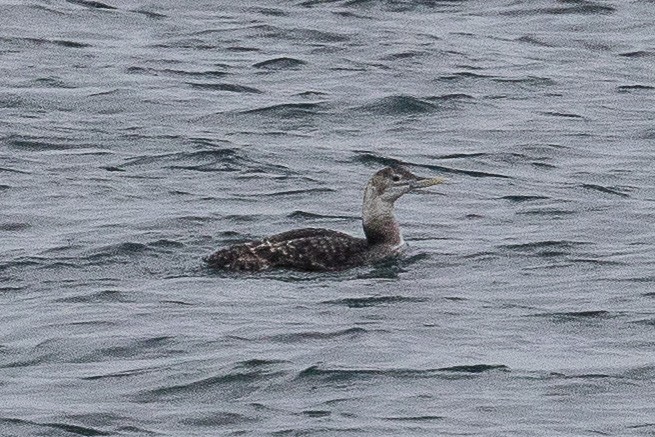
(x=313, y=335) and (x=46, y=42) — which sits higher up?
(x=313, y=335)

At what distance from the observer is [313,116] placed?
985 inches

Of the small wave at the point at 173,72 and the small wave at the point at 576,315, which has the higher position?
the small wave at the point at 576,315

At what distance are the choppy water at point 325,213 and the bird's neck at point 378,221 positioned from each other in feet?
0.88

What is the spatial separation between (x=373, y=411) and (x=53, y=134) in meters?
10.5

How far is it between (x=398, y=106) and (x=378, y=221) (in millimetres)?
7239

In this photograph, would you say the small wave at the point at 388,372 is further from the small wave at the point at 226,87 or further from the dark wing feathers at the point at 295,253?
the small wave at the point at 226,87

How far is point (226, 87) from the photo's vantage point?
26.6 m

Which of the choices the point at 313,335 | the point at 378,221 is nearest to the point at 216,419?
the point at 313,335

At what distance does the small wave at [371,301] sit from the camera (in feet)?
54.9

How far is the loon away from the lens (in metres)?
17.3

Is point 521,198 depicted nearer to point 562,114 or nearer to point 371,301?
point 371,301

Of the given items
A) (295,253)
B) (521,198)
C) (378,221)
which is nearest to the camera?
(295,253)

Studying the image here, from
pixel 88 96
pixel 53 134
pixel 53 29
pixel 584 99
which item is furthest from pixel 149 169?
pixel 53 29

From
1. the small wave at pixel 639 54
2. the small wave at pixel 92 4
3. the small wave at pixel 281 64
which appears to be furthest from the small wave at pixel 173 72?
the small wave at pixel 639 54
